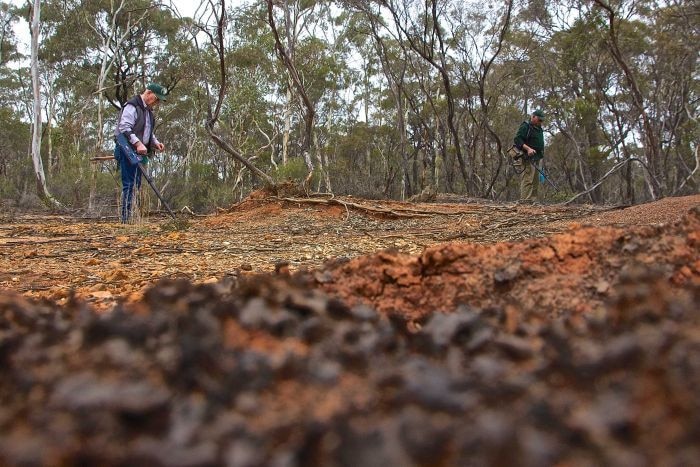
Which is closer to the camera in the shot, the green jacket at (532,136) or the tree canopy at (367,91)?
the green jacket at (532,136)

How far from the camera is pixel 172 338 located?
965 millimetres

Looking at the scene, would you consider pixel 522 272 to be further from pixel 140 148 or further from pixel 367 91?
pixel 367 91

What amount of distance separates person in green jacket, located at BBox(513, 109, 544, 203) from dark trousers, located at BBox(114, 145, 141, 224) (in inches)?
210

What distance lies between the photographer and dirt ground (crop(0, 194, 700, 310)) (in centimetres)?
296

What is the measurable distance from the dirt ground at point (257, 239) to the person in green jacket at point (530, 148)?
5.45 ft

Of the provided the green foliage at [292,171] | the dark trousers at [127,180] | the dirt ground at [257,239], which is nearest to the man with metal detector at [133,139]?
the dark trousers at [127,180]

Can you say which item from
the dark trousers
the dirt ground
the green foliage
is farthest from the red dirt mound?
the green foliage

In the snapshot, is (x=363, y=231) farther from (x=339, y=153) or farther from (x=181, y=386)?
(x=339, y=153)

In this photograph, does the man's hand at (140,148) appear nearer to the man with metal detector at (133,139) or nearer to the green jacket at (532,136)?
Answer: the man with metal detector at (133,139)

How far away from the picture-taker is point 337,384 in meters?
0.82

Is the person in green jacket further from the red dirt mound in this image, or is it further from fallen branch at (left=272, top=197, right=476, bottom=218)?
the red dirt mound

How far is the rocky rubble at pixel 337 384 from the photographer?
645 millimetres

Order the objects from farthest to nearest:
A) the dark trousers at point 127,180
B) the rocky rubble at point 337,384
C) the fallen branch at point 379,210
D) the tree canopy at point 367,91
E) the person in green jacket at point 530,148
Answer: the tree canopy at point 367,91 → the person in green jacket at point 530,148 → the fallen branch at point 379,210 → the dark trousers at point 127,180 → the rocky rubble at point 337,384

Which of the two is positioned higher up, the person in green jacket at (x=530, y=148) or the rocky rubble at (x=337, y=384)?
the person in green jacket at (x=530, y=148)
